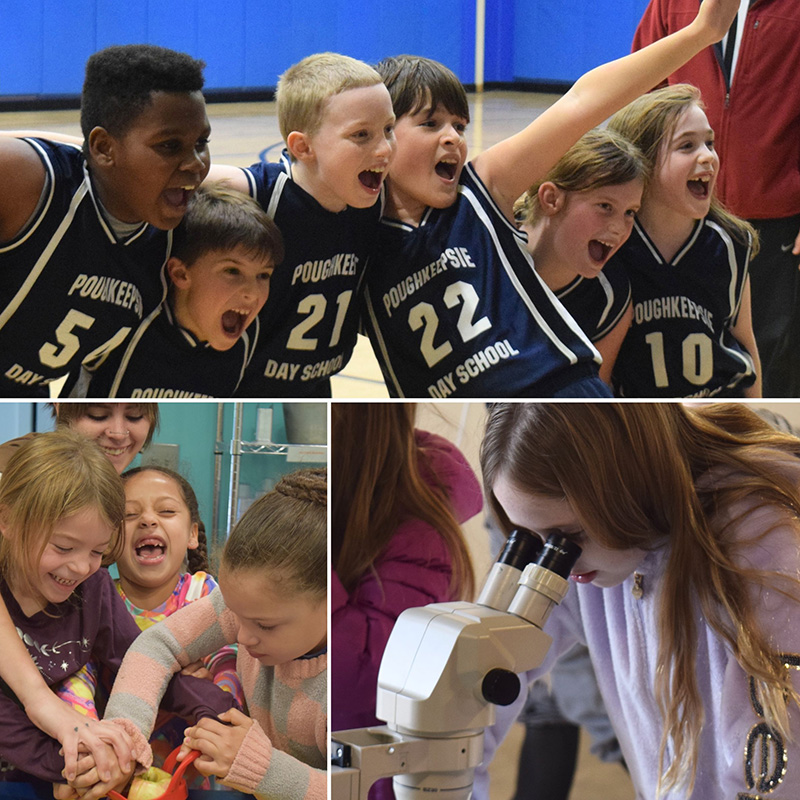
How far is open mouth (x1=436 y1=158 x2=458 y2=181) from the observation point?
4.89ft

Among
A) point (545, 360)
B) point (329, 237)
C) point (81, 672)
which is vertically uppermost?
point (329, 237)

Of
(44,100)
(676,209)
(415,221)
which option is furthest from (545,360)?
(44,100)

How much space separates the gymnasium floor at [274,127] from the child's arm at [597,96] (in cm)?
6

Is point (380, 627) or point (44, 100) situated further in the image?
point (44, 100)

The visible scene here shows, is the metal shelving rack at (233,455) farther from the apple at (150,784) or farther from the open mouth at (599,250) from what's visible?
the open mouth at (599,250)

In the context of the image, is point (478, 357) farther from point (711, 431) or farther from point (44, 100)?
point (44, 100)

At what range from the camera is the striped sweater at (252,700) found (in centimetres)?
110

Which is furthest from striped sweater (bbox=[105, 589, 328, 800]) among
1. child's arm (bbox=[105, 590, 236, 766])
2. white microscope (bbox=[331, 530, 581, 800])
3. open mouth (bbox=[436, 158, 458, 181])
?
open mouth (bbox=[436, 158, 458, 181])

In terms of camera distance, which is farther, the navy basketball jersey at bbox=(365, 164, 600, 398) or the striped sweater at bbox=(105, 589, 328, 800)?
the navy basketball jersey at bbox=(365, 164, 600, 398)

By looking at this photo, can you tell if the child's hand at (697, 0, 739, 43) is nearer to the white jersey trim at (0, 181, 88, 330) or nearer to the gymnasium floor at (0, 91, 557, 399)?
the gymnasium floor at (0, 91, 557, 399)

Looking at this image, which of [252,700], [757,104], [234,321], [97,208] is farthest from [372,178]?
[757,104]

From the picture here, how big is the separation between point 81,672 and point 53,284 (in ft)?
1.65

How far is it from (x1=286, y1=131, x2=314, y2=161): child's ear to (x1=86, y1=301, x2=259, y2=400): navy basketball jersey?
0.28m

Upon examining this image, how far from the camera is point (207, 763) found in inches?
43.7
